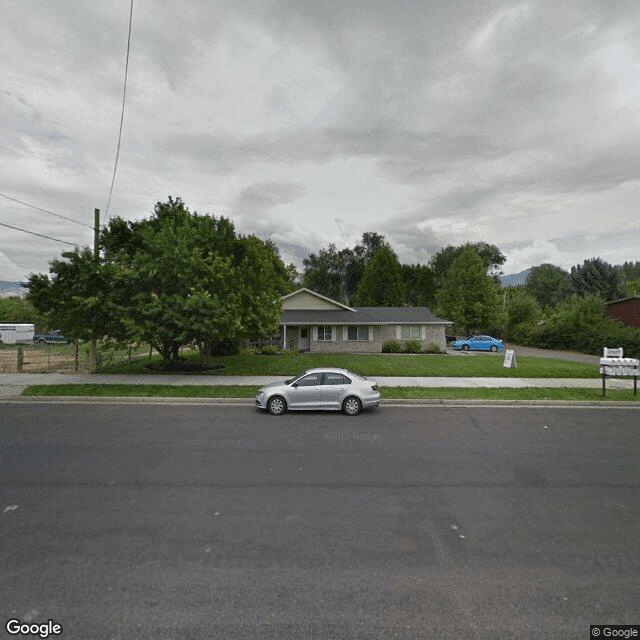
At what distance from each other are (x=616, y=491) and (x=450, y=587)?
13.0 ft

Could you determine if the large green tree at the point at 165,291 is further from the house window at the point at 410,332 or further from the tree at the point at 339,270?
the tree at the point at 339,270

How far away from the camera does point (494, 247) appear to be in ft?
235

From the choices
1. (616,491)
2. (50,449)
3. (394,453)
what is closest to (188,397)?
(50,449)

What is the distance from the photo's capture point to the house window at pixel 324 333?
30.1 m

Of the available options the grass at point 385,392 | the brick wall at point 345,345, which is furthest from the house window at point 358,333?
the grass at point 385,392

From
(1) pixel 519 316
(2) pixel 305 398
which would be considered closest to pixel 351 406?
(2) pixel 305 398

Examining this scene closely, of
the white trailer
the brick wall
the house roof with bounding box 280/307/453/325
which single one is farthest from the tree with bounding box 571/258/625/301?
the white trailer

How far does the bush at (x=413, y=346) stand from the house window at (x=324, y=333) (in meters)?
6.28

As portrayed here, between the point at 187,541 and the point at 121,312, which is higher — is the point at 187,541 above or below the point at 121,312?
below

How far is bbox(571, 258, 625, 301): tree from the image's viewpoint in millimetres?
51719

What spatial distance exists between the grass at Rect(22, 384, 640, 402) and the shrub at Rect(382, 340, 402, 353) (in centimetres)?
1576

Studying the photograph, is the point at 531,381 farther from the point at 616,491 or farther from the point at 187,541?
the point at 187,541

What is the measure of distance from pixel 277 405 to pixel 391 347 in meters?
20.1

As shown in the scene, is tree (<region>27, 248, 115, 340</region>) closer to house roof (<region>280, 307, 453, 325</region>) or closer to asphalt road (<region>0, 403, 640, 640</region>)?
asphalt road (<region>0, 403, 640, 640</region>)
